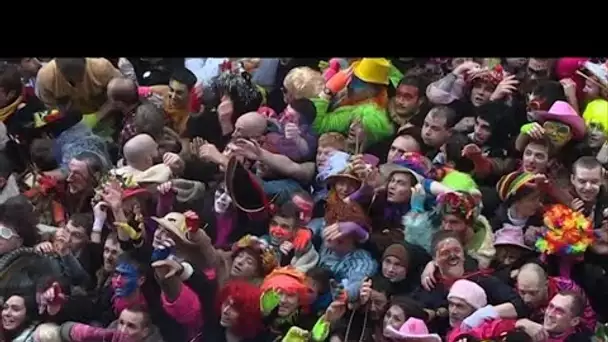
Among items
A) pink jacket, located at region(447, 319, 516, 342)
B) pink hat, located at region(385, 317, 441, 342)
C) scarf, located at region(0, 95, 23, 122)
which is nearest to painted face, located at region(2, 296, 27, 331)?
scarf, located at region(0, 95, 23, 122)

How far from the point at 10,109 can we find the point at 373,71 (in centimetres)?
77

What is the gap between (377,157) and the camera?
7.22ft

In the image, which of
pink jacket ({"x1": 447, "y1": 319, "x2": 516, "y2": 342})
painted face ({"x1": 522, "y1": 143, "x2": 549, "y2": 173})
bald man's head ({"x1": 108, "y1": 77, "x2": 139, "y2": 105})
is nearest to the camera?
pink jacket ({"x1": 447, "y1": 319, "x2": 516, "y2": 342})

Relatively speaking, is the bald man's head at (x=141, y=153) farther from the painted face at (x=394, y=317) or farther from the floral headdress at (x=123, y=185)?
the painted face at (x=394, y=317)

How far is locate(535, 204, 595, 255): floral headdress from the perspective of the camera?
2083 mm

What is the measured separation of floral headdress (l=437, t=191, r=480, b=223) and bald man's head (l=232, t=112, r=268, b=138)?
1.28ft

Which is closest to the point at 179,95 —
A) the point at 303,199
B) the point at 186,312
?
the point at 303,199

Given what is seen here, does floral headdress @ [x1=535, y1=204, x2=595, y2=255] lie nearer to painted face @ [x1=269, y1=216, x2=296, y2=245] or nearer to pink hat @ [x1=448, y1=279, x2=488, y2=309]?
pink hat @ [x1=448, y1=279, x2=488, y2=309]

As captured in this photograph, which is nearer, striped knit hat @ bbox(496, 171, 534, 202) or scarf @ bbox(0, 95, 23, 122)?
striped knit hat @ bbox(496, 171, 534, 202)

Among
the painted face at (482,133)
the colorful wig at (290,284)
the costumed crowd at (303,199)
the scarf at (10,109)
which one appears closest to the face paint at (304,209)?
the costumed crowd at (303,199)

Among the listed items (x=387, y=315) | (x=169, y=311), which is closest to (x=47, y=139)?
(x=169, y=311)

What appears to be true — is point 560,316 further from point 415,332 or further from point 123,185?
point 123,185
